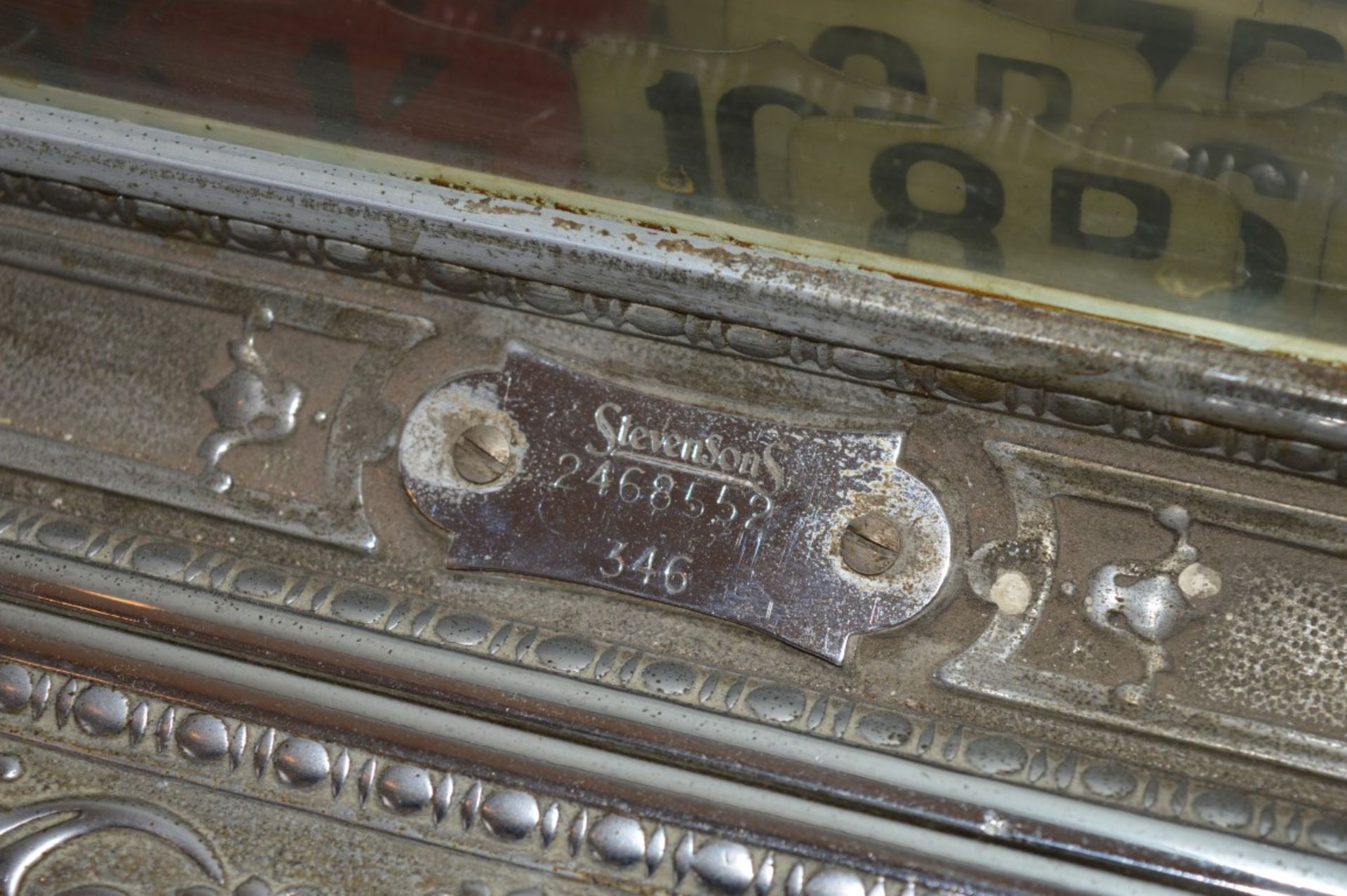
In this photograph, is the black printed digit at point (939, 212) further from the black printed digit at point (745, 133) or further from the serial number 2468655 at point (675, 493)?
the serial number 2468655 at point (675, 493)

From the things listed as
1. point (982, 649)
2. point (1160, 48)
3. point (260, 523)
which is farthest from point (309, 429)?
point (1160, 48)

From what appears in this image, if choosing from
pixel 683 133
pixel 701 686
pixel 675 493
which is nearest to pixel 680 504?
pixel 675 493

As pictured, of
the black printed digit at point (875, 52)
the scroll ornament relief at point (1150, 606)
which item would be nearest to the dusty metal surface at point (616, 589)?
the scroll ornament relief at point (1150, 606)

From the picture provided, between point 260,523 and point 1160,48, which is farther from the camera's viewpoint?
point 260,523

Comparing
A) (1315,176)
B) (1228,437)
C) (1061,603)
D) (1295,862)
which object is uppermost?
(1315,176)

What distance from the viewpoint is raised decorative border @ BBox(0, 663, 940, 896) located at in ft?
2.32

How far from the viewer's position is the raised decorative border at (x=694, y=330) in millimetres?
711

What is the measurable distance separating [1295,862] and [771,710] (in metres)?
0.29

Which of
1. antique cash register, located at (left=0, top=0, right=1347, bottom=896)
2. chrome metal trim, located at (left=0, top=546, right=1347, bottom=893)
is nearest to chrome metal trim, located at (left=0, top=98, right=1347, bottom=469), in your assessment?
antique cash register, located at (left=0, top=0, right=1347, bottom=896)

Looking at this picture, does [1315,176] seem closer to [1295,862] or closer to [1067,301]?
[1067,301]

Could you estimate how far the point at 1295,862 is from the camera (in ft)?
2.22

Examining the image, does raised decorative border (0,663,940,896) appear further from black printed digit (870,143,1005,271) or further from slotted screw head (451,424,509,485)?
black printed digit (870,143,1005,271)

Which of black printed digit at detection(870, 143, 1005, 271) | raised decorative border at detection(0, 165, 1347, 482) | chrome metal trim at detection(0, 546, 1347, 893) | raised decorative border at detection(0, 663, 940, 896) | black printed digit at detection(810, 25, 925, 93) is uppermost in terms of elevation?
black printed digit at detection(810, 25, 925, 93)

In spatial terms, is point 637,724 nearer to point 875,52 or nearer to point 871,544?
point 871,544
